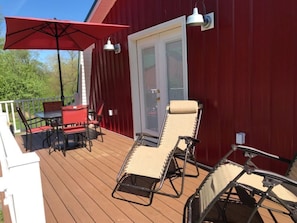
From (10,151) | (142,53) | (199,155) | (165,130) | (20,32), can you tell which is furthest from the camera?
(142,53)

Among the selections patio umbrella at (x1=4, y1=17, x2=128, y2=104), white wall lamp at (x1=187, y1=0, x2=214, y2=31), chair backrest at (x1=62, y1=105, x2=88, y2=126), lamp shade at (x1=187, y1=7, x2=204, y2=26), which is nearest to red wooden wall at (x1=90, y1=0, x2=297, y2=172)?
white wall lamp at (x1=187, y1=0, x2=214, y2=31)

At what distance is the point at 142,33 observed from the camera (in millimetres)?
4875

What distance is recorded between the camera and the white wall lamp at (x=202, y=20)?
3.24 m

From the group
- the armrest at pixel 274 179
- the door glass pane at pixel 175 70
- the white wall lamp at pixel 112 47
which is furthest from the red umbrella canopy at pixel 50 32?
the armrest at pixel 274 179

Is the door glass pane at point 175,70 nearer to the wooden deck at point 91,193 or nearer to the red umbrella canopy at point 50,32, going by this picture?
the red umbrella canopy at point 50,32

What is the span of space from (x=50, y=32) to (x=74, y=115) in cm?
182

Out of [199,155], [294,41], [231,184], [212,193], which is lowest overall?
[199,155]

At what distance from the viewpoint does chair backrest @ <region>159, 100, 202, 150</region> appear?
346 cm

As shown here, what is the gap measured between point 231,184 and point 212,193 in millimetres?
272

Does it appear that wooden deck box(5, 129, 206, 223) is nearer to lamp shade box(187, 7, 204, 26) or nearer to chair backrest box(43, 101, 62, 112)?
chair backrest box(43, 101, 62, 112)

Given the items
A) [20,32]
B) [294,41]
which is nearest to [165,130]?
[294,41]

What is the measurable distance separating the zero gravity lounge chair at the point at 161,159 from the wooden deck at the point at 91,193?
0.43 ft

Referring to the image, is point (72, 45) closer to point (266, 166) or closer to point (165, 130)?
point (165, 130)

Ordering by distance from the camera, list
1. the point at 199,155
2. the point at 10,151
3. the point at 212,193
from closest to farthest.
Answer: the point at 10,151, the point at 212,193, the point at 199,155
